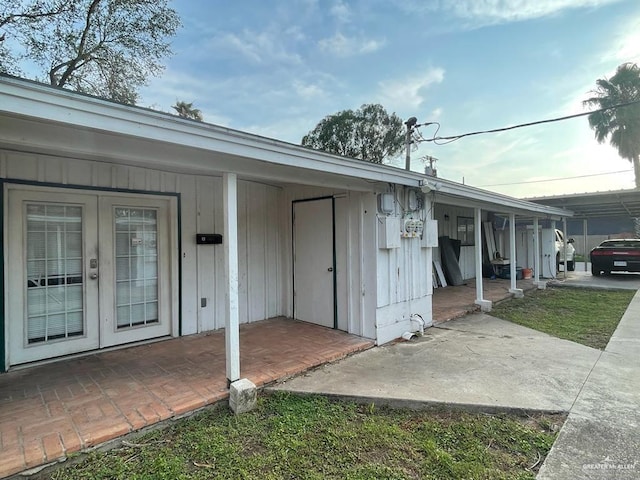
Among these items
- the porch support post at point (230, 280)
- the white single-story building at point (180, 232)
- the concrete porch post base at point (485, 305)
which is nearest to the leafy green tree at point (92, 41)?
the white single-story building at point (180, 232)

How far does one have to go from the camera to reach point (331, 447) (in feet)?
7.90

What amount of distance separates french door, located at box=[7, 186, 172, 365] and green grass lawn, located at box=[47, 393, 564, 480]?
6.79 ft

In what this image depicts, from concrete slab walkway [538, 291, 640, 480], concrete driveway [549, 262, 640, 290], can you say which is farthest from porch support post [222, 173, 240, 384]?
concrete driveway [549, 262, 640, 290]

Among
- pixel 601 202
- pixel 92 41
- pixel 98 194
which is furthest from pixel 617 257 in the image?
pixel 92 41

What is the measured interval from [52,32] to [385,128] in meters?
17.3

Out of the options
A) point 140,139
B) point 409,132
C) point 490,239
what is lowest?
point 490,239

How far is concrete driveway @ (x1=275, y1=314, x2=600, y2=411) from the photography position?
303cm

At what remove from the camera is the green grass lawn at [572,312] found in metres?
5.19

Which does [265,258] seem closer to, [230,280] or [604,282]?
[230,280]

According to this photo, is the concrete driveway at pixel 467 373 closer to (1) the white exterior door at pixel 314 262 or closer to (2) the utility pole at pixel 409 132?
(1) the white exterior door at pixel 314 262

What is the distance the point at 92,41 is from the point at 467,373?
11.9m

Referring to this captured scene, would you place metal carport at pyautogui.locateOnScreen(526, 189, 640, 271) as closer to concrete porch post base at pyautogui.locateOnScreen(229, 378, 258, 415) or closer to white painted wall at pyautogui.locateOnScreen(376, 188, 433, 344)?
white painted wall at pyautogui.locateOnScreen(376, 188, 433, 344)

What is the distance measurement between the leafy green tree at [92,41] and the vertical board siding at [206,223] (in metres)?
6.98

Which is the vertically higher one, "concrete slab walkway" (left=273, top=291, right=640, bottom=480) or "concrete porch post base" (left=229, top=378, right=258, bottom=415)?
"concrete porch post base" (left=229, top=378, right=258, bottom=415)
